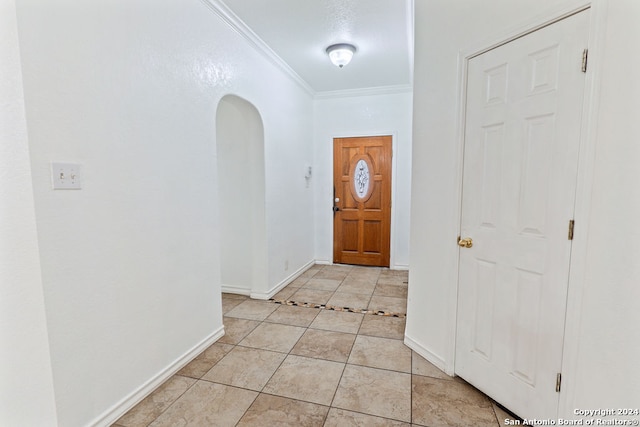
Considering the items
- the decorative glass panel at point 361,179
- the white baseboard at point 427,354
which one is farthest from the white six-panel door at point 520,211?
the decorative glass panel at point 361,179

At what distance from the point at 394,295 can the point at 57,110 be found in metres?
3.29

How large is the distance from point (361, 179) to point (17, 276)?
13.2 ft

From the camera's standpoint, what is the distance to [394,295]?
352 cm

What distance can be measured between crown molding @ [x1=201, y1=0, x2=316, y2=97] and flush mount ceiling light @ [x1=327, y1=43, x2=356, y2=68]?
63 cm

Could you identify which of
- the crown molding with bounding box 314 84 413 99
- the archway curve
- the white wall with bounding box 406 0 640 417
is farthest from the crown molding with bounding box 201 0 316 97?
the white wall with bounding box 406 0 640 417

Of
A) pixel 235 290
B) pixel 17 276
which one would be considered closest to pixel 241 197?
pixel 235 290

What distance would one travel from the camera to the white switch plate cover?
134cm

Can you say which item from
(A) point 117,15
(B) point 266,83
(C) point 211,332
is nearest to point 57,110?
(A) point 117,15

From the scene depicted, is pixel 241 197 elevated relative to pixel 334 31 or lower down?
lower down

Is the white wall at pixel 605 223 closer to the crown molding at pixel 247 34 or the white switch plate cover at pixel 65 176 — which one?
the crown molding at pixel 247 34

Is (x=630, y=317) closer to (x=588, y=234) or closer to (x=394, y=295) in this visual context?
(x=588, y=234)

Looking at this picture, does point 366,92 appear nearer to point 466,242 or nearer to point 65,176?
point 466,242

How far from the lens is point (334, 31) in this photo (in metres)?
2.81

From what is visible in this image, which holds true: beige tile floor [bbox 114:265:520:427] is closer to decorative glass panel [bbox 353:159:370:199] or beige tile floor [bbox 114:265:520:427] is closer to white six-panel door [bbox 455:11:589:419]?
white six-panel door [bbox 455:11:589:419]
